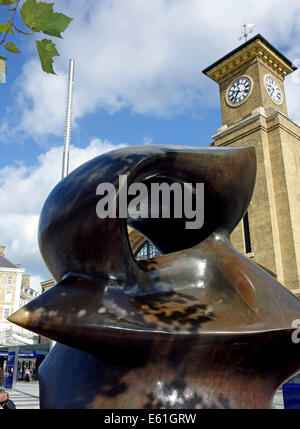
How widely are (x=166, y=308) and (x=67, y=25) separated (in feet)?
6.86

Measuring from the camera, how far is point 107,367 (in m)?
2.78

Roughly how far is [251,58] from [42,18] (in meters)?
24.1

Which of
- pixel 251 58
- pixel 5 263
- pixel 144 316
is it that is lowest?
pixel 144 316

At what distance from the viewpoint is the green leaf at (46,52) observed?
1.57 metres

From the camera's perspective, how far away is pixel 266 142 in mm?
20484

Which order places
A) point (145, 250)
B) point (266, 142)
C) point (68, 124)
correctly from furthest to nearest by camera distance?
point (145, 250), point (266, 142), point (68, 124)

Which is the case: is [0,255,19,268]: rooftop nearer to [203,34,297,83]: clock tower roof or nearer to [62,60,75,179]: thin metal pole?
[203,34,297,83]: clock tower roof

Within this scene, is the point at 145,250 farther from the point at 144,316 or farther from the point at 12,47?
the point at 12,47

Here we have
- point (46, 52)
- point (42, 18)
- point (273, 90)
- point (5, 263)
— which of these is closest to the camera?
point (42, 18)

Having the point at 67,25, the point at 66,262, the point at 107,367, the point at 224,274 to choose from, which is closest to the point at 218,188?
the point at 224,274

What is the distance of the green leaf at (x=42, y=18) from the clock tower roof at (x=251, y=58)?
922 inches

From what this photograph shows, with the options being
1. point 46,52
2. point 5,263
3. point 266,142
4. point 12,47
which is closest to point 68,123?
point 266,142

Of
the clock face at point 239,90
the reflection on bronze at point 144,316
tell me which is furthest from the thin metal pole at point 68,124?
the clock face at point 239,90
